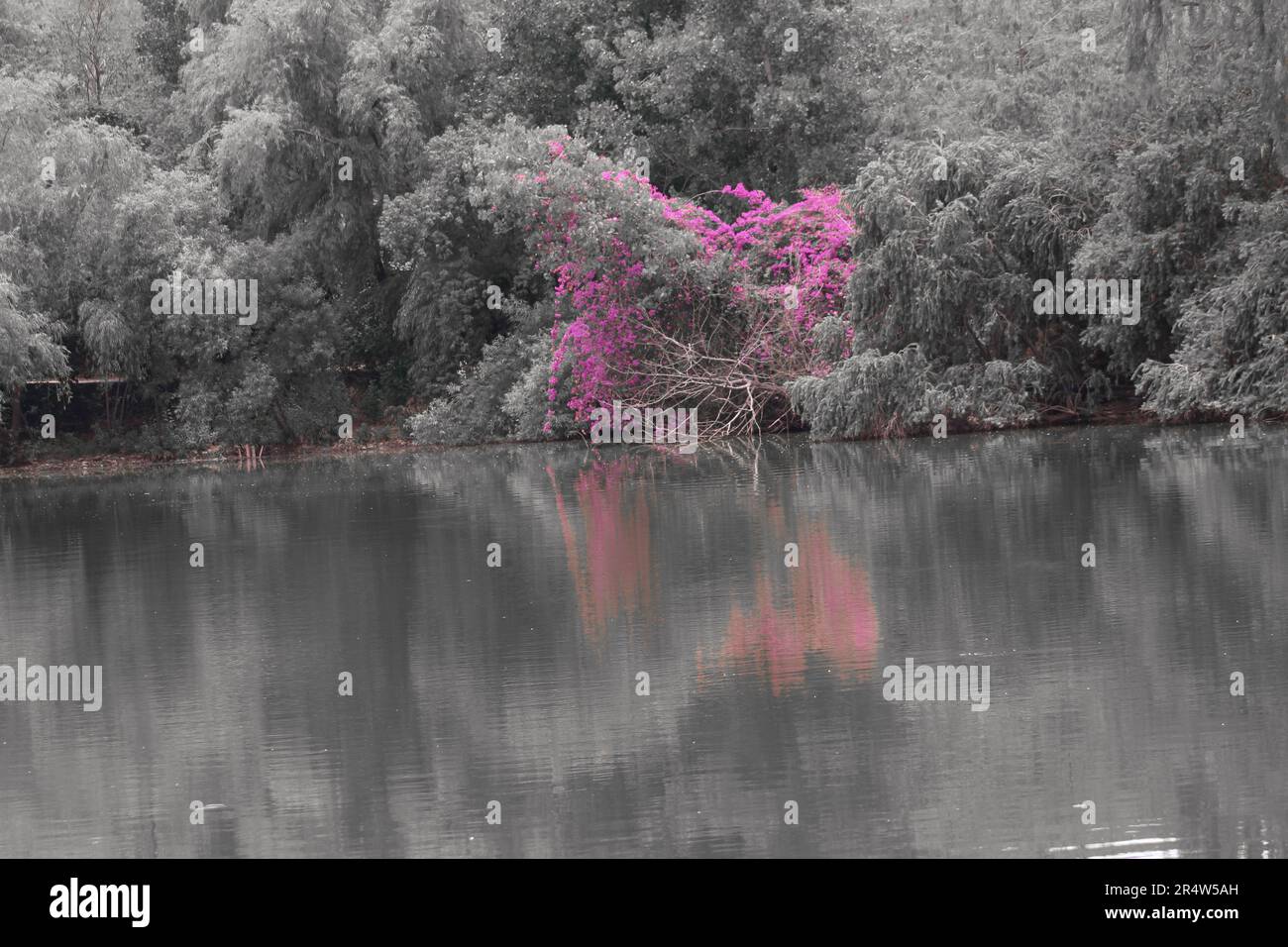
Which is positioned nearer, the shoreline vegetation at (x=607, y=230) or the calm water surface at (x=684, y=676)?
the calm water surface at (x=684, y=676)

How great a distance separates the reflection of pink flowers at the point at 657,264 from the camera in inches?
1113

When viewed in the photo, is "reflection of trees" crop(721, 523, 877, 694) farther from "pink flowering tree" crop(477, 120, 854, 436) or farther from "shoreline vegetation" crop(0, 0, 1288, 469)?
"pink flowering tree" crop(477, 120, 854, 436)

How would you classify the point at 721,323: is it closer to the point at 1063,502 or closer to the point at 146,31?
the point at 1063,502

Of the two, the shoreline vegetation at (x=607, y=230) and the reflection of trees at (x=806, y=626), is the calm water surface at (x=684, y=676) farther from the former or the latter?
the shoreline vegetation at (x=607, y=230)

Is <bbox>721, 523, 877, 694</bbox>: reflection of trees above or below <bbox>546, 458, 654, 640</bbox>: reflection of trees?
below

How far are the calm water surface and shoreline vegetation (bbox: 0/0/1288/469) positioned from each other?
6477 millimetres

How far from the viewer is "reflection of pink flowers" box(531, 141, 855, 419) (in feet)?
92.7

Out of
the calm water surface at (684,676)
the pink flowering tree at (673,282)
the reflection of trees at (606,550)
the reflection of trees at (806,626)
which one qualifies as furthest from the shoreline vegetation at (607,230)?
the reflection of trees at (806,626)

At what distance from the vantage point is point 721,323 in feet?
95.9

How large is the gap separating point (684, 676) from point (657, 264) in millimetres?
19387

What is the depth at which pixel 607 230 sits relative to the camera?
92.1 ft

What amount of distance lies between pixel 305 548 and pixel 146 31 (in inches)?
972

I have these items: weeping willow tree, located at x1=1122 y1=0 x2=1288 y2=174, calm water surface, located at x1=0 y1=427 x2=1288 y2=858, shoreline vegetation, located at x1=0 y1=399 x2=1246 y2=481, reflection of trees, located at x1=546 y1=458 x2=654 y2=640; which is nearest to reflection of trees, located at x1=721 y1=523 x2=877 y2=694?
calm water surface, located at x1=0 y1=427 x2=1288 y2=858

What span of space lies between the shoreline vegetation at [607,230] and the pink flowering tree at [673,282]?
0.08 meters
